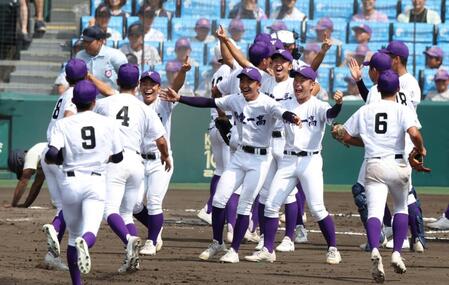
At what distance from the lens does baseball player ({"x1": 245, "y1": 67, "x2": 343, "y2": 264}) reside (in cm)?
1117

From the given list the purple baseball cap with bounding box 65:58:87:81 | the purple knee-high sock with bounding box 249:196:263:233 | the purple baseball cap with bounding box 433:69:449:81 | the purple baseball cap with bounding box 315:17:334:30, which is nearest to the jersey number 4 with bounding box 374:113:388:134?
the purple baseball cap with bounding box 65:58:87:81

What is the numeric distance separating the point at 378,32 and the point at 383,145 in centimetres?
970

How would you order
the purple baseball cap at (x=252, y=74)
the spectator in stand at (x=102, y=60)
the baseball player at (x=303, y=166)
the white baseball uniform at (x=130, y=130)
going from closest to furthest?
the white baseball uniform at (x=130, y=130), the purple baseball cap at (x=252, y=74), the baseball player at (x=303, y=166), the spectator in stand at (x=102, y=60)

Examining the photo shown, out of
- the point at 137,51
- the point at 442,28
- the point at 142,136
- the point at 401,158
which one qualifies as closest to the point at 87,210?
the point at 142,136

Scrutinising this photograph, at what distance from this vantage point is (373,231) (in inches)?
400

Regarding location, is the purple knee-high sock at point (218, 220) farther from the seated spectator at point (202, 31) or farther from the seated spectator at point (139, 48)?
the seated spectator at point (202, 31)

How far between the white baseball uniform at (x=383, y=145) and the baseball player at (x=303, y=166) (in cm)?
86

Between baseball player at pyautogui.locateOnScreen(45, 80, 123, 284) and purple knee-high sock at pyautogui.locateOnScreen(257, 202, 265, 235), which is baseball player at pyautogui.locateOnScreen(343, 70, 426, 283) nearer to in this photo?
purple knee-high sock at pyautogui.locateOnScreen(257, 202, 265, 235)

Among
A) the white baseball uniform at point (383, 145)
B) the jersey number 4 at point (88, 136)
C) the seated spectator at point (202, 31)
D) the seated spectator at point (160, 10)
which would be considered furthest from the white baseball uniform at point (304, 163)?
the seated spectator at point (160, 10)

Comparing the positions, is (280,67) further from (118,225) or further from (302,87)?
(118,225)

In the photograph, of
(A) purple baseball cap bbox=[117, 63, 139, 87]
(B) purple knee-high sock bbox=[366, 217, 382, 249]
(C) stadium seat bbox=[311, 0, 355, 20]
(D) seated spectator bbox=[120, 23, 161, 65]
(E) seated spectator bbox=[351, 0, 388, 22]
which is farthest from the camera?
(C) stadium seat bbox=[311, 0, 355, 20]

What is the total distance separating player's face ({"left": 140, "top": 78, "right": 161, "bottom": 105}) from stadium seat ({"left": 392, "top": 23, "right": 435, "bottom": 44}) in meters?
8.75

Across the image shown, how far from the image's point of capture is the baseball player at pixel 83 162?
355 inches

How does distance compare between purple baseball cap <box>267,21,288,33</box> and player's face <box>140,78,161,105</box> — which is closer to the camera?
player's face <box>140,78,161,105</box>
